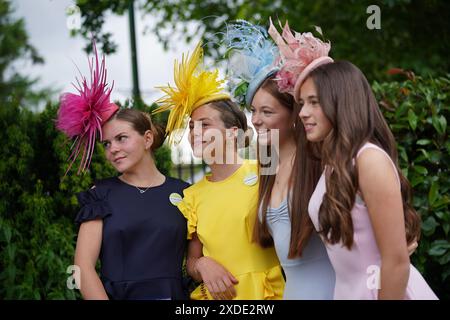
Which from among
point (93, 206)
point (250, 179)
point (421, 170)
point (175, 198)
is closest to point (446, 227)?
point (421, 170)

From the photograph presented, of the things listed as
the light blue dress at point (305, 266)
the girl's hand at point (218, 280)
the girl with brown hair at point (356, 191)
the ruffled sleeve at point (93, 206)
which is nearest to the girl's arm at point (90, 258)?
the ruffled sleeve at point (93, 206)

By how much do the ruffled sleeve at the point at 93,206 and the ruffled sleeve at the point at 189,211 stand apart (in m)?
0.33

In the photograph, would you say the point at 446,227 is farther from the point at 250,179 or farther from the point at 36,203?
the point at 36,203

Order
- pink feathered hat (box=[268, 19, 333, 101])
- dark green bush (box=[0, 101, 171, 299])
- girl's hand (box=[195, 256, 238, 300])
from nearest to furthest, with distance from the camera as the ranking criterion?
pink feathered hat (box=[268, 19, 333, 101]) → girl's hand (box=[195, 256, 238, 300]) → dark green bush (box=[0, 101, 171, 299])

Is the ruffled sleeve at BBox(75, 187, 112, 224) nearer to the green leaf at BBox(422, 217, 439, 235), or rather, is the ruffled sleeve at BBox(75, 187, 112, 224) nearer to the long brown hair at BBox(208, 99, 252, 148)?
the long brown hair at BBox(208, 99, 252, 148)

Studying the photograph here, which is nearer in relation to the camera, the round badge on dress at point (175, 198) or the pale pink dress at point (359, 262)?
the pale pink dress at point (359, 262)

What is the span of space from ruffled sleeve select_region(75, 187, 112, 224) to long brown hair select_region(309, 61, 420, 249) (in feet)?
3.44

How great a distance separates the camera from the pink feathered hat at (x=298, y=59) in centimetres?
255

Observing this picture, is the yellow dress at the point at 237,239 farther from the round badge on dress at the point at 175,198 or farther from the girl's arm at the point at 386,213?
the girl's arm at the point at 386,213

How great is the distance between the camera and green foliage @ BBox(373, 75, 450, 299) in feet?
12.5

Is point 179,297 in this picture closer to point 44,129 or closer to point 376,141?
point 376,141

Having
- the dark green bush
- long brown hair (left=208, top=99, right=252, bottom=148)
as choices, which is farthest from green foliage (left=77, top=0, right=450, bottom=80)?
long brown hair (left=208, top=99, right=252, bottom=148)

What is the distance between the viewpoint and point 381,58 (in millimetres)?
7762
